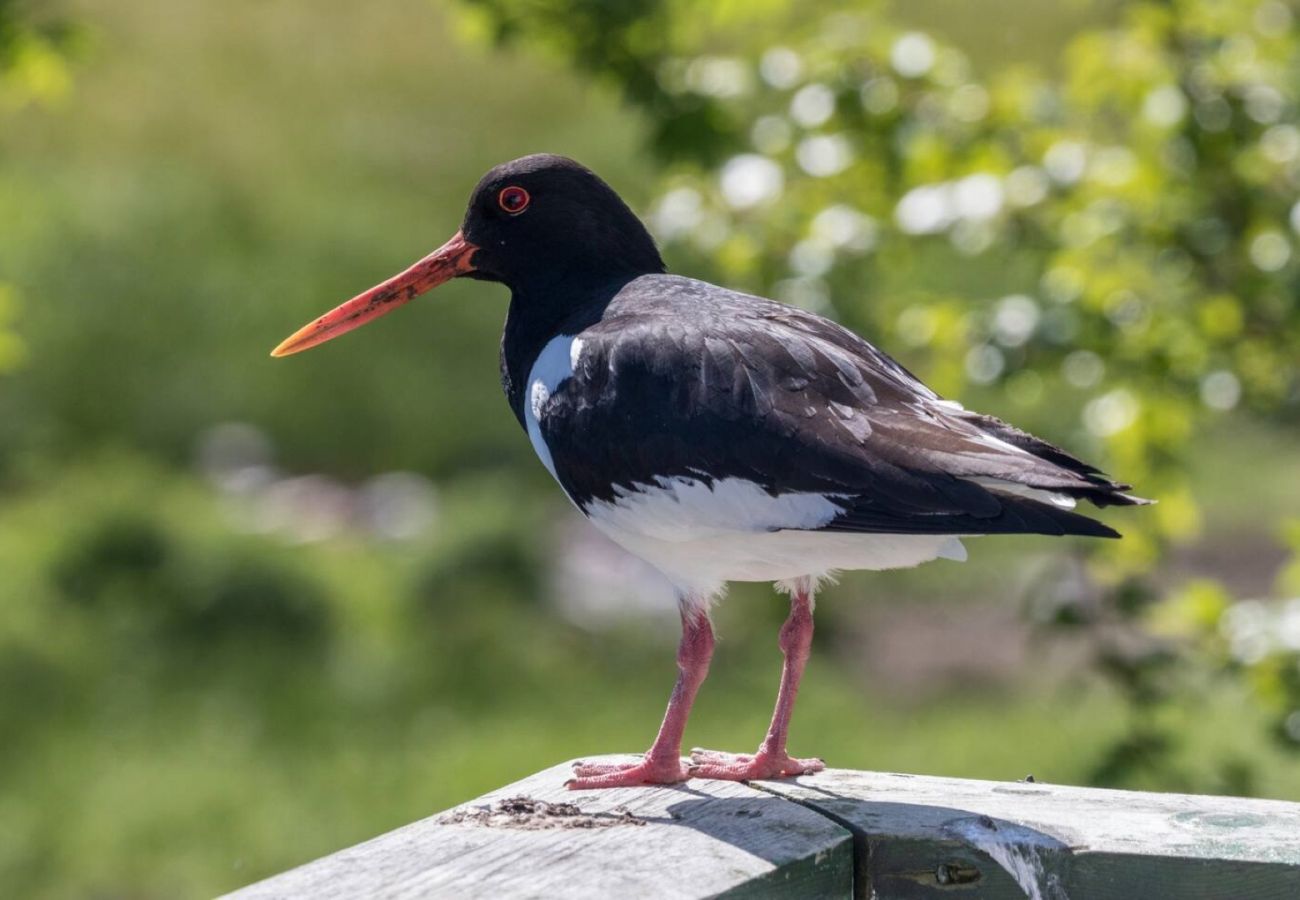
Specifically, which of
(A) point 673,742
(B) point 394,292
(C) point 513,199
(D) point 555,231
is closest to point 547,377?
(D) point 555,231

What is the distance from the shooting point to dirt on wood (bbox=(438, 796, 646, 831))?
330 centimetres

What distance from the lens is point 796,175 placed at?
6.56 metres

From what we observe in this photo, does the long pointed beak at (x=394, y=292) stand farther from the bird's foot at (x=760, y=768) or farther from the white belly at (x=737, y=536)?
the bird's foot at (x=760, y=768)

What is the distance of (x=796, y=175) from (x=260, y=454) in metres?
6.99

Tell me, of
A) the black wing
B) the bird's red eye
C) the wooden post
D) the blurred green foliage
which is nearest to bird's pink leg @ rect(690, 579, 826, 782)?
the wooden post

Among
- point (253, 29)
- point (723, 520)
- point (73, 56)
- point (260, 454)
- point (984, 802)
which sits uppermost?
point (253, 29)

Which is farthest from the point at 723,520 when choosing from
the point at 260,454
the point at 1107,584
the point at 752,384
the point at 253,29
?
the point at 253,29

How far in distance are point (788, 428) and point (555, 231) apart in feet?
3.65

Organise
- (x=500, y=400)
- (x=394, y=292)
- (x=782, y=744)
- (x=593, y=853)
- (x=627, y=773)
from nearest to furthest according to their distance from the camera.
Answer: (x=593, y=853) < (x=627, y=773) < (x=782, y=744) < (x=394, y=292) < (x=500, y=400)

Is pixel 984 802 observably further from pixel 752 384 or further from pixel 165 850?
pixel 165 850

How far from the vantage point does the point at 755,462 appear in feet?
12.9

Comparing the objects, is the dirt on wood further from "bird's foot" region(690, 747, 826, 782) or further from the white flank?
the white flank

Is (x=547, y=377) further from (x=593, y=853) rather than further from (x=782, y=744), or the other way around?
(x=593, y=853)

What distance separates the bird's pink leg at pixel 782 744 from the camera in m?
3.97
